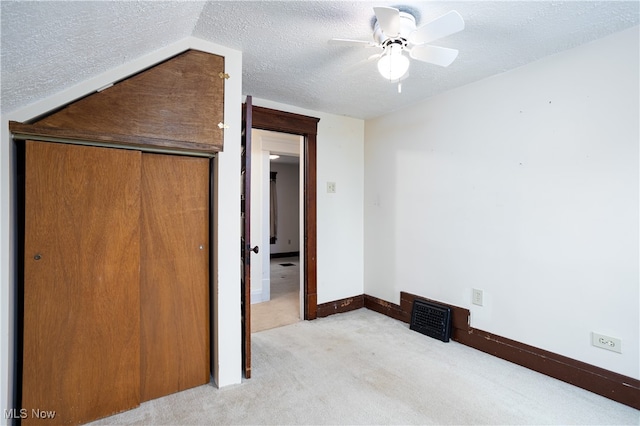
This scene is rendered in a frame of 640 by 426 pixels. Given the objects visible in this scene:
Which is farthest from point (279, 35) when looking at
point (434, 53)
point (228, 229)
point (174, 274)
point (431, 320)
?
point (431, 320)

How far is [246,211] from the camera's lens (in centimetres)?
216

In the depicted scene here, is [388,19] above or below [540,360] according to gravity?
above

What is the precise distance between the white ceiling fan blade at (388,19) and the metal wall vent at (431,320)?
231 cm

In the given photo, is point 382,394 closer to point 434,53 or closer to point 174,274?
point 174,274

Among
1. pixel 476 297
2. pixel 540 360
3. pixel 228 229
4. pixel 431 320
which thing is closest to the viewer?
pixel 228 229

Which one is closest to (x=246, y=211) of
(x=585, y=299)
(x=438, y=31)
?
(x=438, y=31)

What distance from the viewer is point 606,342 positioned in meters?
1.97

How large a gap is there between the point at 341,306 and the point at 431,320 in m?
1.03

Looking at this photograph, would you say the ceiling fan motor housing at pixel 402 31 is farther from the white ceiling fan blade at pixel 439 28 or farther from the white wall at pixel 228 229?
the white wall at pixel 228 229

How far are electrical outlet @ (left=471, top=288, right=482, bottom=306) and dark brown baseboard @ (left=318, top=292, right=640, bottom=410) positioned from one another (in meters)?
0.12

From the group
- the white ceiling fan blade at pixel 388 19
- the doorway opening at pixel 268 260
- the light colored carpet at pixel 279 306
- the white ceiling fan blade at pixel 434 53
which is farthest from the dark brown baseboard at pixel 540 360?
the white ceiling fan blade at pixel 388 19

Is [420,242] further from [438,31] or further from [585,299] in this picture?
[438,31]

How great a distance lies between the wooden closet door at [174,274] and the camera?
1923 millimetres

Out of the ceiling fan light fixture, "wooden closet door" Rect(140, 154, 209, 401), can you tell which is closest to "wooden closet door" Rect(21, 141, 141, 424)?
"wooden closet door" Rect(140, 154, 209, 401)
